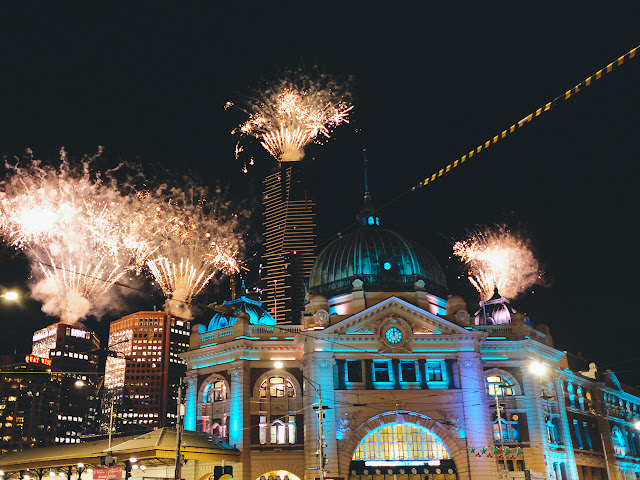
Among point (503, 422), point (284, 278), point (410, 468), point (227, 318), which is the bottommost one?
point (410, 468)

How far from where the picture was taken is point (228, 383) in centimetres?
6850

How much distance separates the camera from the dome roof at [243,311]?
249 ft

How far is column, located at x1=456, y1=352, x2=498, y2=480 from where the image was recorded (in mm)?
62781

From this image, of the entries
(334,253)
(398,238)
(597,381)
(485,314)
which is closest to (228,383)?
(334,253)

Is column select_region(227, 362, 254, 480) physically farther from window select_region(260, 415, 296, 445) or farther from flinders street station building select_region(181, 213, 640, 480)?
window select_region(260, 415, 296, 445)

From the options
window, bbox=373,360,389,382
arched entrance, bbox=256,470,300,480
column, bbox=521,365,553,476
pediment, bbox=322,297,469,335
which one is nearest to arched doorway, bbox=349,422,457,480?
window, bbox=373,360,389,382

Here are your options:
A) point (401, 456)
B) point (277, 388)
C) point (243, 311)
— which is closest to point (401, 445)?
point (401, 456)

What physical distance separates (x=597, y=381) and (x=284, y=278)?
88749mm

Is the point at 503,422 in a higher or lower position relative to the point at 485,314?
lower

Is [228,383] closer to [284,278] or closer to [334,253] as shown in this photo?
[334,253]

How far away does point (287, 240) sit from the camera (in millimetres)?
166500

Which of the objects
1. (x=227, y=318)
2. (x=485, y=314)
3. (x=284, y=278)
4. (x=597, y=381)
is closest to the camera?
(x=227, y=318)

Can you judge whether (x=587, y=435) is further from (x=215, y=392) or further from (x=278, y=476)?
(x=215, y=392)

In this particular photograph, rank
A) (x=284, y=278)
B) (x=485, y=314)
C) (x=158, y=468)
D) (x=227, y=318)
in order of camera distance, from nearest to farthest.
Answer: (x=158, y=468), (x=227, y=318), (x=485, y=314), (x=284, y=278)
